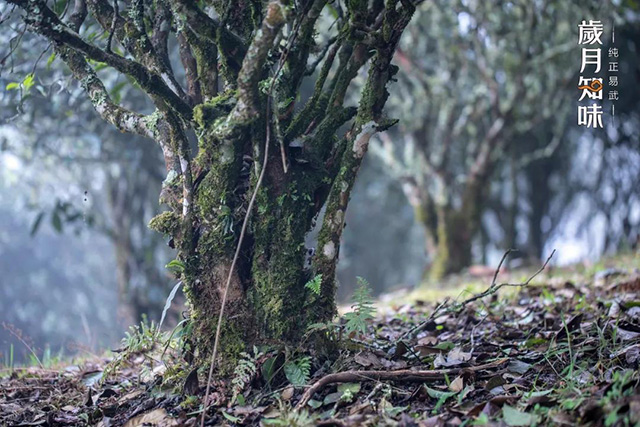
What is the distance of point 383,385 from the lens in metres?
2.27

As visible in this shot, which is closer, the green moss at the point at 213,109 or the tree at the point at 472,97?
the green moss at the point at 213,109

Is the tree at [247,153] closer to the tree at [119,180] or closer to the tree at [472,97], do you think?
the tree at [119,180]

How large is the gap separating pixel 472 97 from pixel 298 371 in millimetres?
6734

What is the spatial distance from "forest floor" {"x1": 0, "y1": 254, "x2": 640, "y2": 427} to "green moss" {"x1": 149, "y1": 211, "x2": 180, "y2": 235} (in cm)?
43

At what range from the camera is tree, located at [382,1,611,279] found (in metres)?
7.43

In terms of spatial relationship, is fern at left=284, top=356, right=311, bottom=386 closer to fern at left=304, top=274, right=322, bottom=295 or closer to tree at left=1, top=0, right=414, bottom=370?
tree at left=1, top=0, right=414, bottom=370

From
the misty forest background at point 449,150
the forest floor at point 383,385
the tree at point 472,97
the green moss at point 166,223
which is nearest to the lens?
the forest floor at point 383,385

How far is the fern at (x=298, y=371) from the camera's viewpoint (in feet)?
7.52

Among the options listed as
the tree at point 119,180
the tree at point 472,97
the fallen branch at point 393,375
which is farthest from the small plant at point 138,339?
the tree at point 472,97

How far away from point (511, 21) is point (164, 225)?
252 inches

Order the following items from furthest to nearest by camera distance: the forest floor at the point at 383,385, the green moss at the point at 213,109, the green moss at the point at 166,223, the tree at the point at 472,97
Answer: the tree at the point at 472,97, the green moss at the point at 166,223, the green moss at the point at 213,109, the forest floor at the point at 383,385

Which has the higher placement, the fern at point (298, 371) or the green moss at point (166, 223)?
the green moss at point (166, 223)

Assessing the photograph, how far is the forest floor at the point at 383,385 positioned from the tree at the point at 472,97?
4889 millimetres

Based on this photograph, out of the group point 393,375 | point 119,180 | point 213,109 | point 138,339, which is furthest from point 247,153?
point 119,180
